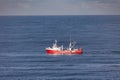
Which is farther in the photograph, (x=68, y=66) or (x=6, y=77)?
(x=68, y=66)

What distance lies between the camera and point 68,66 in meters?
133

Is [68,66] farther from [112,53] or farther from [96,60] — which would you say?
[112,53]

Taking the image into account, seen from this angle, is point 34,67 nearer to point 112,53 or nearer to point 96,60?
point 96,60

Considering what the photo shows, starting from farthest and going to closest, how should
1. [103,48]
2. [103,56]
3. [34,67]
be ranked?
[103,48] → [103,56] → [34,67]

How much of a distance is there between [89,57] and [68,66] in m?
19.2

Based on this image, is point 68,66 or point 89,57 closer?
point 68,66

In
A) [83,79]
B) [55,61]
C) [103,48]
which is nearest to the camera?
[83,79]

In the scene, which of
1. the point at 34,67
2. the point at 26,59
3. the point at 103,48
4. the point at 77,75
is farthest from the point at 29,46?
the point at 77,75

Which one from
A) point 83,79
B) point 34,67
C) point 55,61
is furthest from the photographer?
point 55,61

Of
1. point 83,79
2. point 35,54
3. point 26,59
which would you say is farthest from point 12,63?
point 83,79

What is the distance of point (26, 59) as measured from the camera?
484 ft

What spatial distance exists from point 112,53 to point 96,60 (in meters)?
19.7

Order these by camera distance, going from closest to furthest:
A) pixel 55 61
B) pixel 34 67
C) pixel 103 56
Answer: pixel 34 67 < pixel 55 61 < pixel 103 56

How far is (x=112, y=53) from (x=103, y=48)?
1636 centimetres
